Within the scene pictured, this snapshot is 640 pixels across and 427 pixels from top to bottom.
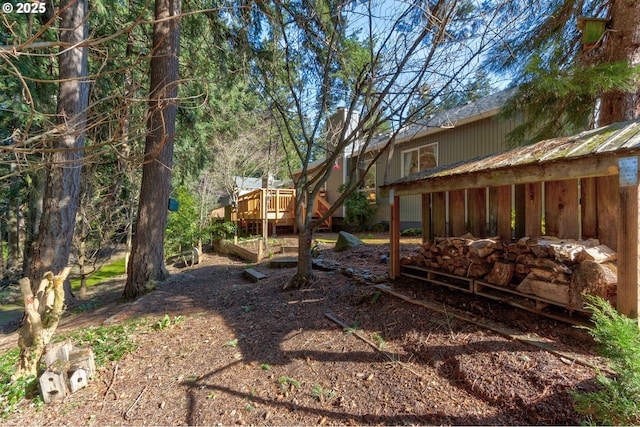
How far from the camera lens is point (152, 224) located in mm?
6117

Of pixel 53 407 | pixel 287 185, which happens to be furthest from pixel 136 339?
pixel 287 185

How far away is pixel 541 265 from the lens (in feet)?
9.29

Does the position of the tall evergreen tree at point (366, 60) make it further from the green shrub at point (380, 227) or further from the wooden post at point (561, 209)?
the green shrub at point (380, 227)

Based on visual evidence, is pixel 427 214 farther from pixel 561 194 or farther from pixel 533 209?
pixel 561 194

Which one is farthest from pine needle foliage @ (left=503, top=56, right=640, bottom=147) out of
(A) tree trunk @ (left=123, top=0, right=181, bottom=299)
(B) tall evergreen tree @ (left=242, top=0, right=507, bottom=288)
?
(A) tree trunk @ (left=123, top=0, right=181, bottom=299)

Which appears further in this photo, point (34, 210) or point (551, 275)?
point (34, 210)

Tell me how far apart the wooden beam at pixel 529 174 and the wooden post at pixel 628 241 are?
0.10 meters

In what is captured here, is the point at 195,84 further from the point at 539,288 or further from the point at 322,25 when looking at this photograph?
the point at 539,288

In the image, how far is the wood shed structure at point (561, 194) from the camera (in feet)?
7.51

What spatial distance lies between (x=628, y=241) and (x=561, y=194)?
0.87 m

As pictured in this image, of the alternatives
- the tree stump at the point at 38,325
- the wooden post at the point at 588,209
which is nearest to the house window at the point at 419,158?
the wooden post at the point at 588,209

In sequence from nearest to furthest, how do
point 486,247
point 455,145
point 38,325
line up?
point 38,325 < point 486,247 < point 455,145

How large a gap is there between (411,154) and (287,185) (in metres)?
12.6

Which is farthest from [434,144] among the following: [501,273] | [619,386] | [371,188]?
[619,386]
